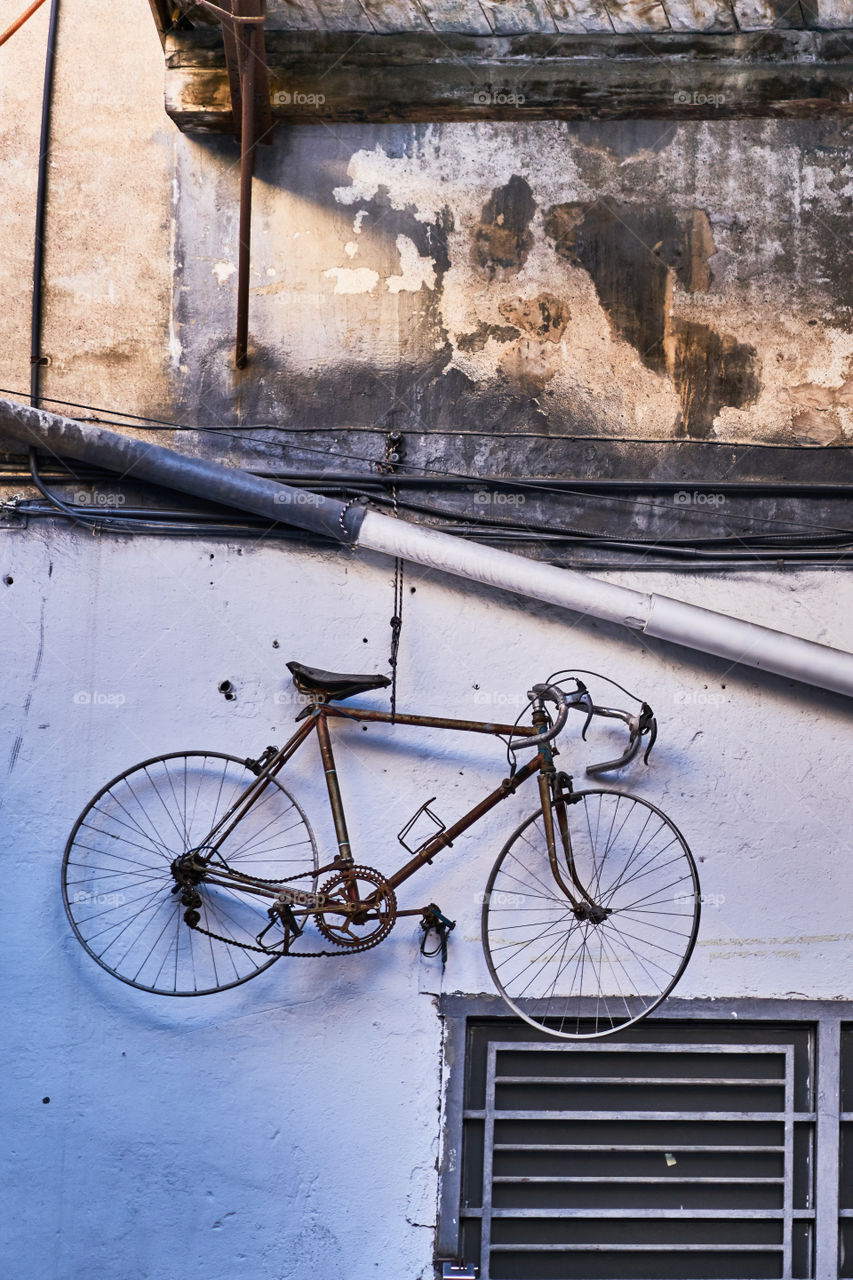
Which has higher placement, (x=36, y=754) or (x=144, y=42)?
(x=144, y=42)

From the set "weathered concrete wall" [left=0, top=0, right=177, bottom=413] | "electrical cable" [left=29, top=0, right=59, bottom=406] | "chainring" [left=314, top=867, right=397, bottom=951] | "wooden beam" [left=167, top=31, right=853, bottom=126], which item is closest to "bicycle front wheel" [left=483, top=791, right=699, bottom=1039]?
"chainring" [left=314, top=867, right=397, bottom=951]

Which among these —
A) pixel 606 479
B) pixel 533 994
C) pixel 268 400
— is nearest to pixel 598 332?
pixel 606 479

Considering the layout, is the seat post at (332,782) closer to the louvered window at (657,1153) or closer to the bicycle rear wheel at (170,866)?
the bicycle rear wheel at (170,866)

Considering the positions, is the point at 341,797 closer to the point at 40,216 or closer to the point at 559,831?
the point at 559,831

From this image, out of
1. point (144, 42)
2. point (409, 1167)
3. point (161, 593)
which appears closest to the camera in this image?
point (409, 1167)

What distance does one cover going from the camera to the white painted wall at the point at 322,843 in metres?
4.34

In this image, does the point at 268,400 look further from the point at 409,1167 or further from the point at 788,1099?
Answer: the point at 788,1099

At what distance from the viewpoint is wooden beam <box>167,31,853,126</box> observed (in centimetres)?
498

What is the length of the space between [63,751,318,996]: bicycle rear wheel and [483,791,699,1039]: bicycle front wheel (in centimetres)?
91

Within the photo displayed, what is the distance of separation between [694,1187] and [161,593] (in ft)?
11.1

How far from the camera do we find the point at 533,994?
4516mm

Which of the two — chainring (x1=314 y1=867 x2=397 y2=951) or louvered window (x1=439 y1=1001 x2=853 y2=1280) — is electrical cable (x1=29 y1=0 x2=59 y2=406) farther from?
louvered window (x1=439 y1=1001 x2=853 y2=1280)

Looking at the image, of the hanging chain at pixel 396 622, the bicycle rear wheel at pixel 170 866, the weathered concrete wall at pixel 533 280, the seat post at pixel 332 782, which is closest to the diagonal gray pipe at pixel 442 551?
the hanging chain at pixel 396 622

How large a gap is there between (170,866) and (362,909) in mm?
841
